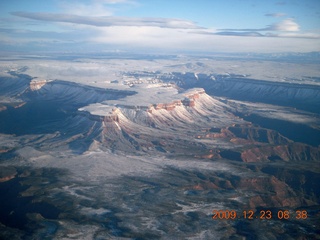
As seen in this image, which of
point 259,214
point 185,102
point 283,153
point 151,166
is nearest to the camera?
point 259,214

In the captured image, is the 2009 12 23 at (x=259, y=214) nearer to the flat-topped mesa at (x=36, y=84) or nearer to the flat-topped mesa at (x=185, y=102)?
the flat-topped mesa at (x=185, y=102)

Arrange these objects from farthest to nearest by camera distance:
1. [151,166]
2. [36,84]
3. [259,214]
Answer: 1. [36,84]
2. [151,166]
3. [259,214]

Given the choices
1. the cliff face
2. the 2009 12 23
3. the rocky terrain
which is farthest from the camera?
the cliff face

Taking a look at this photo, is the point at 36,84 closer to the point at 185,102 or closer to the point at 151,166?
the point at 185,102

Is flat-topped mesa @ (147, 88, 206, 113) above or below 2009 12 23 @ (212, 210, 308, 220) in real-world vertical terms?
above

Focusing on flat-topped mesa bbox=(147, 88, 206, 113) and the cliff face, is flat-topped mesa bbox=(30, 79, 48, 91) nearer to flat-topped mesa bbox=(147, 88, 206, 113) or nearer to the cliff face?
flat-topped mesa bbox=(147, 88, 206, 113)

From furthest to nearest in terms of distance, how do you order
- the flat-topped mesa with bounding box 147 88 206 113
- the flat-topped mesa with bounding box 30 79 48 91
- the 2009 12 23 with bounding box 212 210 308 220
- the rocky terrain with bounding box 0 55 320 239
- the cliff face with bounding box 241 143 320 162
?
the flat-topped mesa with bounding box 30 79 48 91, the flat-topped mesa with bounding box 147 88 206 113, the cliff face with bounding box 241 143 320 162, the 2009 12 23 with bounding box 212 210 308 220, the rocky terrain with bounding box 0 55 320 239

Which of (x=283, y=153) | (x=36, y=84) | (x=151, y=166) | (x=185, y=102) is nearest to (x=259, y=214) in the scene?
(x=151, y=166)

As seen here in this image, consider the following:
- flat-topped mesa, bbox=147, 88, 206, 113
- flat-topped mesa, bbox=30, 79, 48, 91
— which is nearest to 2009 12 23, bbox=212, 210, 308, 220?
flat-topped mesa, bbox=147, 88, 206, 113

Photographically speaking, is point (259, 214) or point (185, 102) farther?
point (185, 102)
